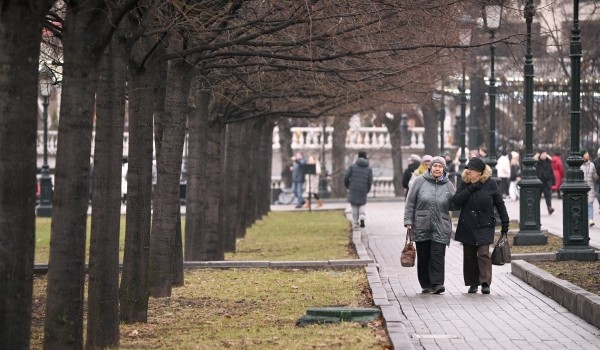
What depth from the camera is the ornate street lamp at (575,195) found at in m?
22.2

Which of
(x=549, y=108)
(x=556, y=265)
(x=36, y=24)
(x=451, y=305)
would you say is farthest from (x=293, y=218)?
(x=36, y=24)

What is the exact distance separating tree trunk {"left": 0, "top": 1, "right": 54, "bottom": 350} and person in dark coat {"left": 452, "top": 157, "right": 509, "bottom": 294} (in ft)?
30.7

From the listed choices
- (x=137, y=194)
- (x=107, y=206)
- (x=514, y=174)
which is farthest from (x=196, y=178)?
(x=514, y=174)

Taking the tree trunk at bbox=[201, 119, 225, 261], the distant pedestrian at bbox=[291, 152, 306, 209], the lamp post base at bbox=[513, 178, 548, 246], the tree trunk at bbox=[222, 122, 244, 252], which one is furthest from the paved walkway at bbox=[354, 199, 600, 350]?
the distant pedestrian at bbox=[291, 152, 306, 209]

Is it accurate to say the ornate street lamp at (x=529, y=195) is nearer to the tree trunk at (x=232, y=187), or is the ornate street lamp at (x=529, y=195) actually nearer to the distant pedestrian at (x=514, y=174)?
the tree trunk at (x=232, y=187)

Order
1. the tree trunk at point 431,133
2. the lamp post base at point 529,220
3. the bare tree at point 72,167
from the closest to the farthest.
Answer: the bare tree at point 72,167 < the lamp post base at point 529,220 < the tree trunk at point 431,133

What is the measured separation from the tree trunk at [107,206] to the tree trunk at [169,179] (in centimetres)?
430

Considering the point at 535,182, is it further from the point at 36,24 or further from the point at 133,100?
the point at 36,24

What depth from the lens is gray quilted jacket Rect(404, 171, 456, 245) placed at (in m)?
19.2

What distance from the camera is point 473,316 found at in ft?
53.6

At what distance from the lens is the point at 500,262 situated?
18.9 meters

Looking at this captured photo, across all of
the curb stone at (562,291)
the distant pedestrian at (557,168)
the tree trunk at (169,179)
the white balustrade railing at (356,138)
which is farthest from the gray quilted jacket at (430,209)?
the white balustrade railing at (356,138)

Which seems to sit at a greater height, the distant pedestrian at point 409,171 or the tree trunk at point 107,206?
the distant pedestrian at point 409,171

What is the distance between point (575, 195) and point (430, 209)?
4.39 metres
